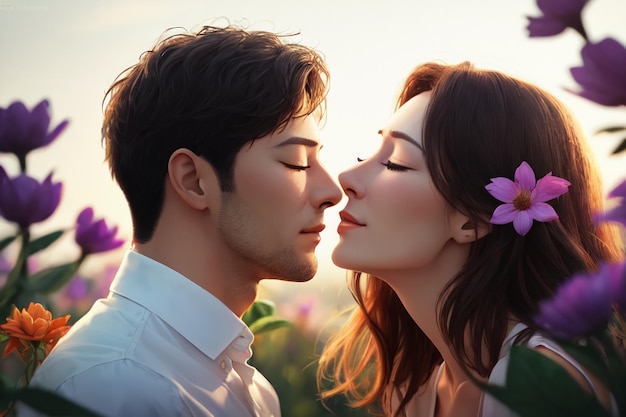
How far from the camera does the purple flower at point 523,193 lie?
162 centimetres

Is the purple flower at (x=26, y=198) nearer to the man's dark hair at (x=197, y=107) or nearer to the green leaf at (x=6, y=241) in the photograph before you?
the green leaf at (x=6, y=241)

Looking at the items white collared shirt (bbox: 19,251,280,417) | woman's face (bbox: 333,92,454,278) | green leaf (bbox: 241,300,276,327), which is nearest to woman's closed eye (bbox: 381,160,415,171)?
woman's face (bbox: 333,92,454,278)

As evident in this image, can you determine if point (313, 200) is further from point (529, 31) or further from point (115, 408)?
point (529, 31)

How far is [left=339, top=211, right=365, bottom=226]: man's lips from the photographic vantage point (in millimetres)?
1873

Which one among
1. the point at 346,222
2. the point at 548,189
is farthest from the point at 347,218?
the point at 548,189

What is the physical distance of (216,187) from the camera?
1.81m

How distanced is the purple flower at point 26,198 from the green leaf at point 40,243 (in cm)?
4

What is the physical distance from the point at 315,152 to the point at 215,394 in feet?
2.17

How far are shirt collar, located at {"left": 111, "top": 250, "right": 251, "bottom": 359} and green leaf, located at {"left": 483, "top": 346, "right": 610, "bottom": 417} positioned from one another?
1.08 meters

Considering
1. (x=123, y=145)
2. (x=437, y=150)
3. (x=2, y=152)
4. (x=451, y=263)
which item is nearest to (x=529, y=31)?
(x=2, y=152)

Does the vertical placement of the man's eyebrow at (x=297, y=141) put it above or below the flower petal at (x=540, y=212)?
above

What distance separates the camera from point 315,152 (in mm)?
1903

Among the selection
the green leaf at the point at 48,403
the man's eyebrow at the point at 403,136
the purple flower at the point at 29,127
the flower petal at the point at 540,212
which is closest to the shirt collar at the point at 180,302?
the purple flower at the point at 29,127

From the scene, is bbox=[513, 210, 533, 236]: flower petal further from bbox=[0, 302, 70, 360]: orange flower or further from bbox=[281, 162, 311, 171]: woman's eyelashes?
bbox=[0, 302, 70, 360]: orange flower
